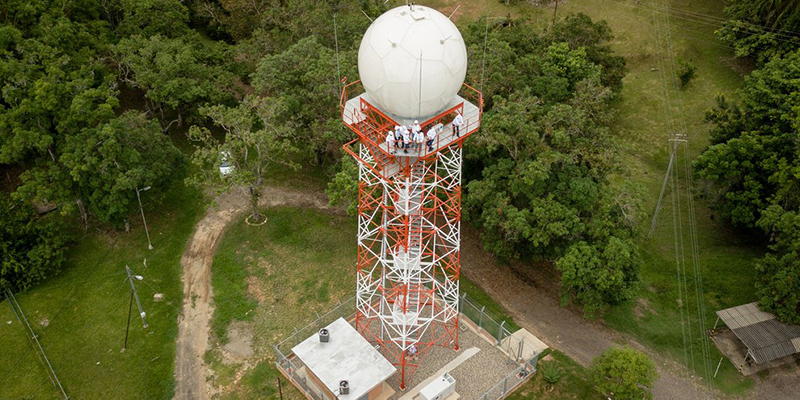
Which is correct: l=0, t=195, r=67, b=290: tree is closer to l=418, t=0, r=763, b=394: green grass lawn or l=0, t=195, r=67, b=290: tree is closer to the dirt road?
the dirt road

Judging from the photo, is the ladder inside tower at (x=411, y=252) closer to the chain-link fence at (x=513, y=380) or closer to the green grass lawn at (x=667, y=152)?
the chain-link fence at (x=513, y=380)

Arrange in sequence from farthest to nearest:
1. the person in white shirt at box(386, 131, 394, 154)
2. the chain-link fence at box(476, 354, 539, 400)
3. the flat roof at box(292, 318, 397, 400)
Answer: the chain-link fence at box(476, 354, 539, 400), the flat roof at box(292, 318, 397, 400), the person in white shirt at box(386, 131, 394, 154)

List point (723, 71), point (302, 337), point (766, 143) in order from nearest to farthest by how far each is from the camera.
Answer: point (302, 337), point (766, 143), point (723, 71)

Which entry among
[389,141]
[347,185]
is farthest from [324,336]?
[389,141]

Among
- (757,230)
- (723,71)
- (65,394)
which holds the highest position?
(723,71)

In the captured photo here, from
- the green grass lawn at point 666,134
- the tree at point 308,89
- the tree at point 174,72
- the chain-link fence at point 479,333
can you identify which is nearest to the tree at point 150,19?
the tree at point 174,72

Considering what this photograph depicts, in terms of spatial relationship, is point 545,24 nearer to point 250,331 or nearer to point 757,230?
point 757,230

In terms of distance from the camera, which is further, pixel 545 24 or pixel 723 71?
pixel 545 24

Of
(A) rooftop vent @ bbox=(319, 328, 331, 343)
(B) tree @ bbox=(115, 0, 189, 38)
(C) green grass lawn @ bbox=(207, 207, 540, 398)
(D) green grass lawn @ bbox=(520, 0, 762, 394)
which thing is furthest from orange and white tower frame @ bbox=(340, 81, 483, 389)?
(B) tree @ bbox=(115, 0, 189, 38)

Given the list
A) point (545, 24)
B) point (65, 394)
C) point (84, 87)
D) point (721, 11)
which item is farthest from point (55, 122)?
point (721, 11)
